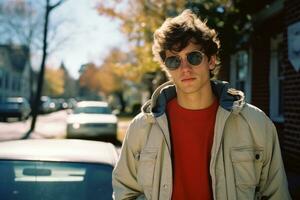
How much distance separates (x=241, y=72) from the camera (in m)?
10.8

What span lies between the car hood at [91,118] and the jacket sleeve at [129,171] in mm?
13989

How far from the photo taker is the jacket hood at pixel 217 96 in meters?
2.50

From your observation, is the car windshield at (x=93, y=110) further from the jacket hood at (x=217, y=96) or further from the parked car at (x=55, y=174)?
the jacket hood at (x=217, y=96)

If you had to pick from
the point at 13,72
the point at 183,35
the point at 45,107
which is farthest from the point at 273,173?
the point at 13,72

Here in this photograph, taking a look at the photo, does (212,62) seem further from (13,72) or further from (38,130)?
(13,72)

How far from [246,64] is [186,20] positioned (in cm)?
793

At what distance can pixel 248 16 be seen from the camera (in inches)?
375

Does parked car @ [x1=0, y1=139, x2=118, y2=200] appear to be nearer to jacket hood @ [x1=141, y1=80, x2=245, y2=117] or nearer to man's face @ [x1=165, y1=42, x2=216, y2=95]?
jacket hood @ [x1=141, y1=80, x2=245, y2=117]

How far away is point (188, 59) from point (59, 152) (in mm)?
1744

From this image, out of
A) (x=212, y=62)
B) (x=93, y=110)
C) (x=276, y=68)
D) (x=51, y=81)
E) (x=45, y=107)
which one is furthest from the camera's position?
(x=51, y=81)

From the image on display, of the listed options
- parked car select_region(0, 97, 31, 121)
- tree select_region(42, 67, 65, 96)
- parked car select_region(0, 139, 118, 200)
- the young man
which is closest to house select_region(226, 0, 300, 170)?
parked car select_region(0, 139, 118, 200)

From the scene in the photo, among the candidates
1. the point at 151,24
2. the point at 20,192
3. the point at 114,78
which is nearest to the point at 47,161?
the point at 20,192

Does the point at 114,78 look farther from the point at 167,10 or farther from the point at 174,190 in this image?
the point at 174,190

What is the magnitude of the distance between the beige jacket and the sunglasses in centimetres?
22
